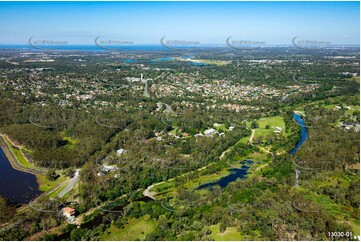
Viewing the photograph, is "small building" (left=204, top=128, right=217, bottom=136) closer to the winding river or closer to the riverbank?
the winding river

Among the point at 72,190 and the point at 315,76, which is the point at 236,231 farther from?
the point at 315,76

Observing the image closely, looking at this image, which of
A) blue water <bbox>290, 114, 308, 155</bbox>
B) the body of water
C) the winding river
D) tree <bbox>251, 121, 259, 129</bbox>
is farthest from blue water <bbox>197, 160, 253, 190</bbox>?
the body of water

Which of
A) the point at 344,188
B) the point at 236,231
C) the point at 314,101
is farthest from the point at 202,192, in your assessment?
the point at 314,101

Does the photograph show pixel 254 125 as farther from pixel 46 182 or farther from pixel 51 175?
pixel 46 182

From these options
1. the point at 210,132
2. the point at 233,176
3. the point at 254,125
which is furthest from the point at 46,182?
the point at 254,125

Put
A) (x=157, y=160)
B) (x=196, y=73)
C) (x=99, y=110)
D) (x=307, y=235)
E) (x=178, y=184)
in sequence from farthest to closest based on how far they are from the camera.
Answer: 1. (x=196, y=73)
2. (x=99, y=110)
3. (x=157, y=160)
4. (x=178, y=184)
5. (x=307, y=235)

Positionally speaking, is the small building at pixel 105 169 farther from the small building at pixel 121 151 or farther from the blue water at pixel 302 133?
the blue water at pixel 302 133
